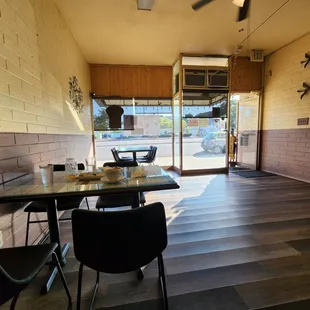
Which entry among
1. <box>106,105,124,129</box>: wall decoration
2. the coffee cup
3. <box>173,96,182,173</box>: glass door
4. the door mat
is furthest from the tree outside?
the coffee cup

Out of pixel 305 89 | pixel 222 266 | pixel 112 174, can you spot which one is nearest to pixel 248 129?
pixel 305 89

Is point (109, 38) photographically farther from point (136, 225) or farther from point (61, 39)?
point (136, 225)

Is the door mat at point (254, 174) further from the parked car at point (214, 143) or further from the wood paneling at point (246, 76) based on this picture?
the wood paneling at point (246, 76)

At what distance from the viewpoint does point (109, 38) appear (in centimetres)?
395

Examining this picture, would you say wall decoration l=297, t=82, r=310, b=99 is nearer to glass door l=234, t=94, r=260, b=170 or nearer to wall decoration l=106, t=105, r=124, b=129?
glass door l=234, t=94, r=260, b=170

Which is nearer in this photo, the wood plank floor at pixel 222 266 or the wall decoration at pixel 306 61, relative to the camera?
the wood plank floor at pixel 222 266

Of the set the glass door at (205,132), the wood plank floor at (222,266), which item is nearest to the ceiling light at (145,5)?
the glass door at (205,132)

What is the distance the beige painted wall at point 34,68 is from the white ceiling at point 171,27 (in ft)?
1.70

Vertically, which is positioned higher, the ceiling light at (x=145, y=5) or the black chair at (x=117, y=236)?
the ceiling light at (x=145, y=5)

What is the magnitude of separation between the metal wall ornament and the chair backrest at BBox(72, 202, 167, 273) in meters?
3.07

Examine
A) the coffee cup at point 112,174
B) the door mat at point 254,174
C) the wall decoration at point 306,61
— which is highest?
the wall decoration at point 306,61

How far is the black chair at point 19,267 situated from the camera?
0.82 m

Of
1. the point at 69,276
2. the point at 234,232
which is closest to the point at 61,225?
the point at 69,276

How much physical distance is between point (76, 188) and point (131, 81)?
4692 millimetres
